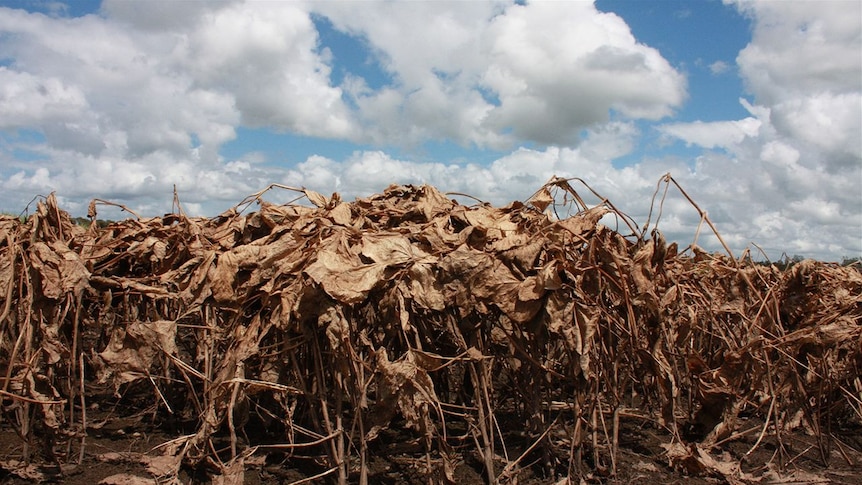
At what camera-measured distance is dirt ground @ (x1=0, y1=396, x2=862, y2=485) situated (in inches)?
133

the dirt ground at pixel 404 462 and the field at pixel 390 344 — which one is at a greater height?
the field at pixel 390 344

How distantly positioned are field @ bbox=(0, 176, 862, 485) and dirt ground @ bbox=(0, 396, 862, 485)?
16mm

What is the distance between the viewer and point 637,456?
3854mm

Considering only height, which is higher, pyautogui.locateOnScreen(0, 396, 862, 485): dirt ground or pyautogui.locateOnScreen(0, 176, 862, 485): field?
pyautogui.locateOnScreen(0, 176, 862, 485): field

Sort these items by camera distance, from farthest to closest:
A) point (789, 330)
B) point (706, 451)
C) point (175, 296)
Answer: point (789, 330), point (706, 451), point (175, 296)

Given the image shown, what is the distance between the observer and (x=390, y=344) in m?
3.38

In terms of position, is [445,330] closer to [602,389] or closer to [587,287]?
[587,287]

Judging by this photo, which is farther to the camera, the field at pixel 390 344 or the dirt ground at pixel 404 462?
Answer: the dirt ground at pixel 404 462

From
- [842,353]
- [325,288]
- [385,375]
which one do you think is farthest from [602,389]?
[842,353]

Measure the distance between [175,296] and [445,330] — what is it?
141 centimetres

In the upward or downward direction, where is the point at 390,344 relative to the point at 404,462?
upward

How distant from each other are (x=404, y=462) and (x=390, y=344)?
65 centimetres

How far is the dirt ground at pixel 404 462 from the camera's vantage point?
11.1 ft

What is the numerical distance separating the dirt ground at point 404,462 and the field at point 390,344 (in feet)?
0.05
